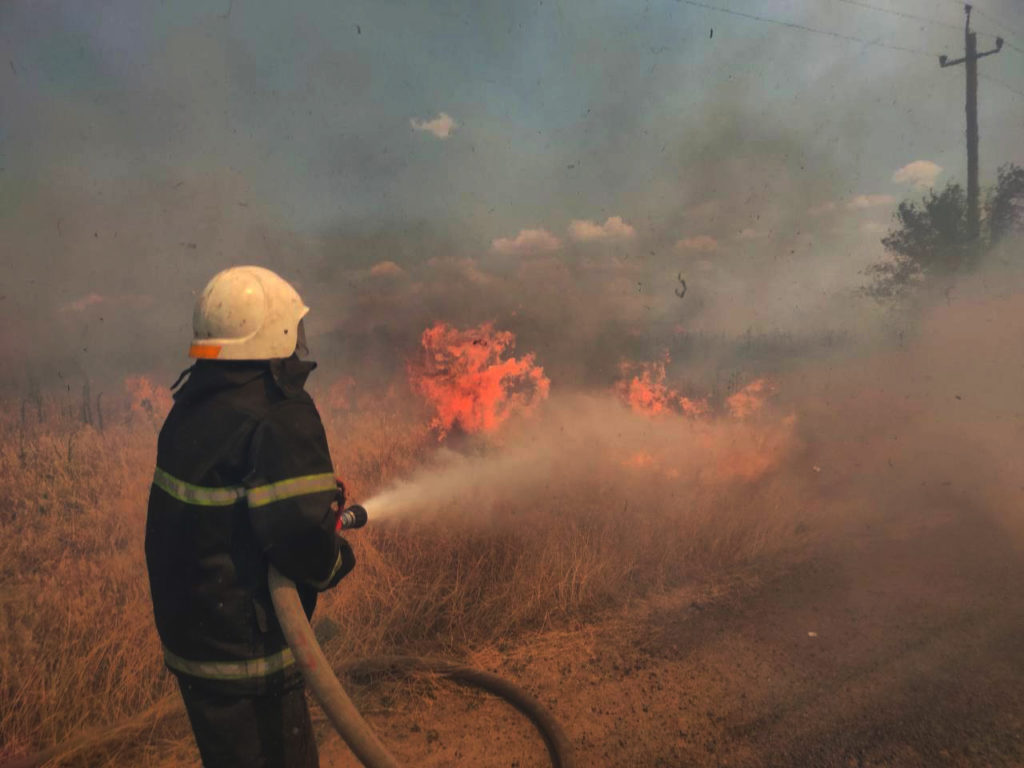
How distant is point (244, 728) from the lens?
2182mm

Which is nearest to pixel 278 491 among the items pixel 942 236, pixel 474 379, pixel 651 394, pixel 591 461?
pixel 591 461

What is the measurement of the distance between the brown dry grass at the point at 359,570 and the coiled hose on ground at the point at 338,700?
62 mm

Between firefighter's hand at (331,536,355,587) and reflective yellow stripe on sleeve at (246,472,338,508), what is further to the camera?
firefighter's hand at (331,536,355,587)

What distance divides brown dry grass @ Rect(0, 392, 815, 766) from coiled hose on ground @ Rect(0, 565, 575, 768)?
0.20 ft

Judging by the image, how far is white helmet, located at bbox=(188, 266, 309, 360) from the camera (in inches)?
88.8

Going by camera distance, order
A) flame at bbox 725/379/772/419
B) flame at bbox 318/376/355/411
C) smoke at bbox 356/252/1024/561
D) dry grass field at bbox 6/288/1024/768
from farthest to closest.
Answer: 1. flame at bbox 318/376/355/411
2. flame at bbox 725/379/772/419
3. smoke at bbox 356/252/1024/561
4. dry grass field at bbox 6/288/1024/768

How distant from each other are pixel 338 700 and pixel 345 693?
0.10 feet

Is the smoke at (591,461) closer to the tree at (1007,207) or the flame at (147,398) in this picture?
the flame at (147,398)

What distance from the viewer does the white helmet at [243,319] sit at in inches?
88.8

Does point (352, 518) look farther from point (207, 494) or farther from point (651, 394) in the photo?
point (651, 394)

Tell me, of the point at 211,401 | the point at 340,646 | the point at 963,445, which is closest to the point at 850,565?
the point at 963,445

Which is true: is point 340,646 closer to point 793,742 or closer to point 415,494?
point 415,494

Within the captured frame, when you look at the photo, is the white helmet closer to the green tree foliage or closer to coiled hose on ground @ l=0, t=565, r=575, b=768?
coiled hose on ground @ l=0, t=565, r=575, b=768

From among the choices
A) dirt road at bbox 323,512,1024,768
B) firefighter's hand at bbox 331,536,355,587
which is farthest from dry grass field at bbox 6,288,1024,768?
firefighter's hand at bbox 331,536,355,587
